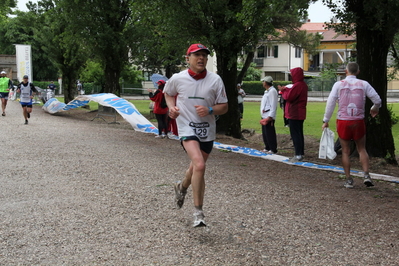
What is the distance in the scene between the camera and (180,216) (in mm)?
6055

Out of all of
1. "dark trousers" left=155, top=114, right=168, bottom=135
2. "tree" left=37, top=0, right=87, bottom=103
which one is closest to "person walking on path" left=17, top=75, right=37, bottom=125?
"dark trousers" left=155, top=114, right=168, bottom=135

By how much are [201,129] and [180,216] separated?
106 cm

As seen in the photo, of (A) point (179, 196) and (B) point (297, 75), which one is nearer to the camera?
(A) point (179, 196)

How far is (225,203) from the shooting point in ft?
22.1

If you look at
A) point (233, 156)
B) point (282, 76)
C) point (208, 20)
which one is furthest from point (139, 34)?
point (282, 76)

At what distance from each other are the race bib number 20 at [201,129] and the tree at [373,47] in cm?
594

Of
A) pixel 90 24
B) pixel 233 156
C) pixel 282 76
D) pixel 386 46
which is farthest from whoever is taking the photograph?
pixel 282 76

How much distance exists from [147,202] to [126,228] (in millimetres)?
1197

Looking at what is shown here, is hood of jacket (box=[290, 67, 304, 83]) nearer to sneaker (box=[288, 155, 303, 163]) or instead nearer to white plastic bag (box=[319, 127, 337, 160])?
sneaker (box=[288, 155, 303, 163])

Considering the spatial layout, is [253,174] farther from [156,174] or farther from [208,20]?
[208,20]

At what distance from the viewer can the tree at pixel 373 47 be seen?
10555 mm

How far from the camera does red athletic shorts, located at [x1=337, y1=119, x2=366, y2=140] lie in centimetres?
808

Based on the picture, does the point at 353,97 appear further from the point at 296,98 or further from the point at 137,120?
the point at 137,120

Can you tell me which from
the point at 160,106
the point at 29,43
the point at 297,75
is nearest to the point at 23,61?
the point at 160,106
